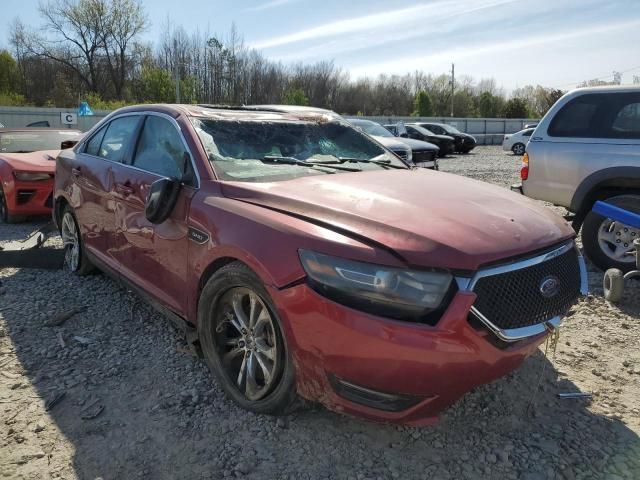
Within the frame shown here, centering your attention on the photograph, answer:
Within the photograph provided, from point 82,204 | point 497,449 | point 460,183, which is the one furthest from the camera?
point 82,204

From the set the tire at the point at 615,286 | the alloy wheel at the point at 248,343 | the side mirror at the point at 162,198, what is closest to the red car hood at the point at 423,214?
the side mirror at the point at 162,198

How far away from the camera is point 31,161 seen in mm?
7395

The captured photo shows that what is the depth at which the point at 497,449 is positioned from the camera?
2555 millimetres

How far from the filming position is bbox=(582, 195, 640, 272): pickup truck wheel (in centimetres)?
523

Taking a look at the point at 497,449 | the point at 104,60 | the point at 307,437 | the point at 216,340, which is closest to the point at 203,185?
the point at 216,340

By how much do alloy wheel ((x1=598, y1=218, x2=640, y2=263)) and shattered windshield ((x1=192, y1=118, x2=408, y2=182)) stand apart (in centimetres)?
273

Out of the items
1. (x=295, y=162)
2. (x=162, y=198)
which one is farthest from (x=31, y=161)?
(x=295, y=162)

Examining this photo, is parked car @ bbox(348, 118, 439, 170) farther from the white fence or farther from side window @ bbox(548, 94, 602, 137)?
the white fence

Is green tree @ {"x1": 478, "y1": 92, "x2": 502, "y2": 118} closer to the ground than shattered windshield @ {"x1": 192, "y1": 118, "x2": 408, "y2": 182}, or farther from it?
farther from it

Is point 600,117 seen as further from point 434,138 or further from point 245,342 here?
point 434,138

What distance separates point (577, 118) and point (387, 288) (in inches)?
184

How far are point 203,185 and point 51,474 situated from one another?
1647mm

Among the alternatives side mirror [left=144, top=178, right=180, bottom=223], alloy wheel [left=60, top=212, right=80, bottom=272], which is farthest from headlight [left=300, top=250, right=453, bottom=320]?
alloy wheel [left=60, top=212, right=80, bottom=272]

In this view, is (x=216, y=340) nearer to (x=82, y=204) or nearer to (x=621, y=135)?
(x=82, y=204)
